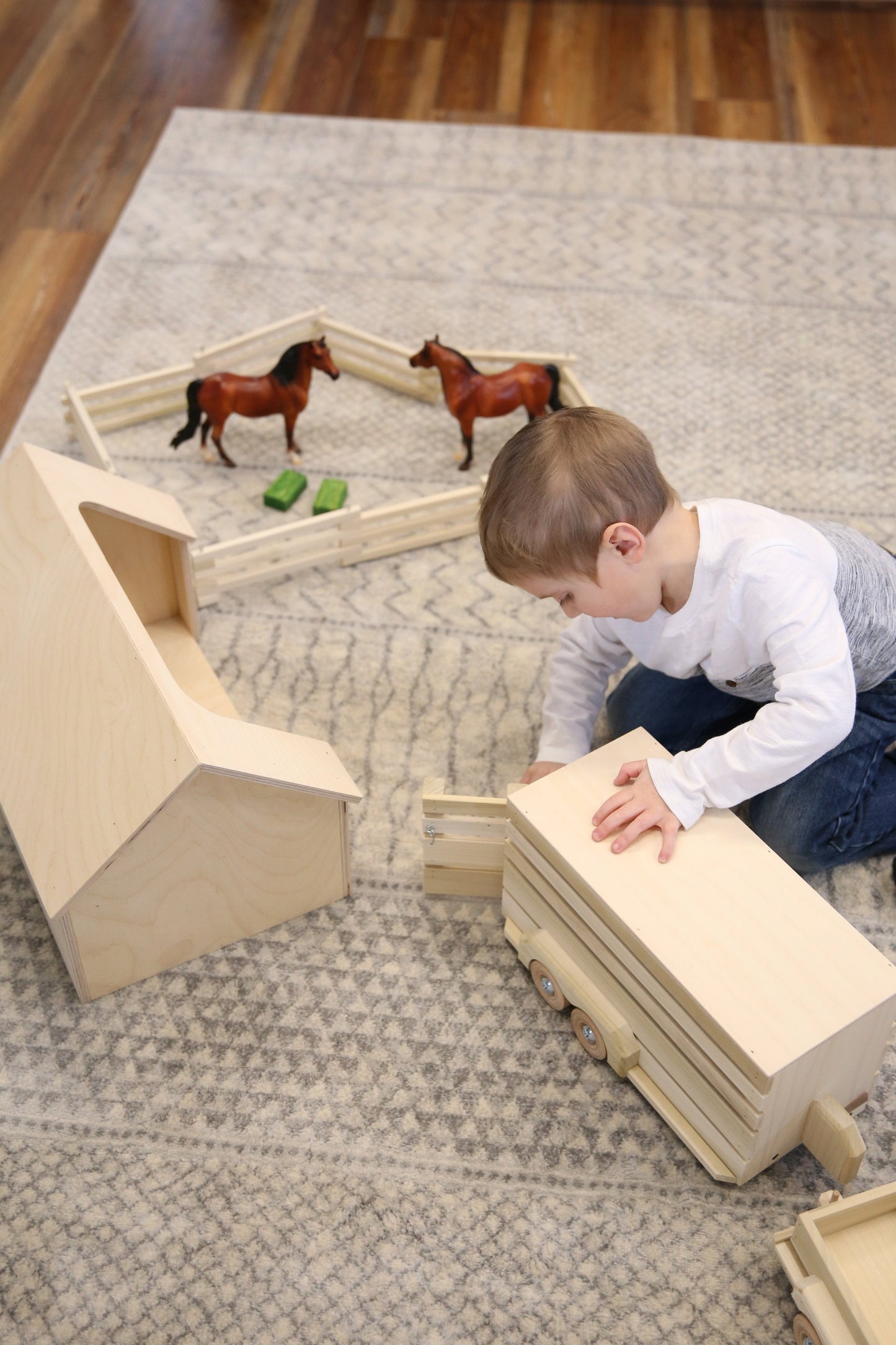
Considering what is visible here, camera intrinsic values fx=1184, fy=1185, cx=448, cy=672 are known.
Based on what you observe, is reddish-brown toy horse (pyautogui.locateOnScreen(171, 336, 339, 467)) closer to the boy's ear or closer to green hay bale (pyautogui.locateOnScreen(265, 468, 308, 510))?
green hay bale (pyautogui.locateOnScreen(265, 468, 308, 510))

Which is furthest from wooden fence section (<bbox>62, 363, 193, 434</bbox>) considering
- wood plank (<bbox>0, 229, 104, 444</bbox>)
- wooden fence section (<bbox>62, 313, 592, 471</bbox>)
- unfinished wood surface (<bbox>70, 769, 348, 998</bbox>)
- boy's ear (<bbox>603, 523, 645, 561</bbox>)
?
boy's ear (<bbox>603, 523, 645, 561</bbox>)

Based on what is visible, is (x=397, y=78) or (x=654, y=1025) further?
(x=397, y=78)

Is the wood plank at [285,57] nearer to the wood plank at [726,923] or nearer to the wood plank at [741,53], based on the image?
the wood plank at [741,53]

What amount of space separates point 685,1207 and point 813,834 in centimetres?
35

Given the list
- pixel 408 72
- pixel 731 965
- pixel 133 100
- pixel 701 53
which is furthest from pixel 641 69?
pixel 731 965

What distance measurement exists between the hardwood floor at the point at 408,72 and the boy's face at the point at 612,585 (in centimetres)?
139

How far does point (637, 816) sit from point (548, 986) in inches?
7.6

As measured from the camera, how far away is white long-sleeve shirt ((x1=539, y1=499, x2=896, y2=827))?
35.9 inches

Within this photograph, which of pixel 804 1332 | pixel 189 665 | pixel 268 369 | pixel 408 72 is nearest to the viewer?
pixel 804 1332

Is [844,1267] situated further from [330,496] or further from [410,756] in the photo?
[330,496]

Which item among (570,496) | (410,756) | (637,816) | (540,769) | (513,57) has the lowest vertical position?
(410,756)

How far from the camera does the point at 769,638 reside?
0.93m

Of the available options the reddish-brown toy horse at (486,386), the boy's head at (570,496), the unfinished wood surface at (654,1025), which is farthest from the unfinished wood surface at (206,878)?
the reddish-brown toy horse at (486,386)

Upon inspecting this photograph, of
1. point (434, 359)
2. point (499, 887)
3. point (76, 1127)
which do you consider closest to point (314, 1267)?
point (76, 1127)
